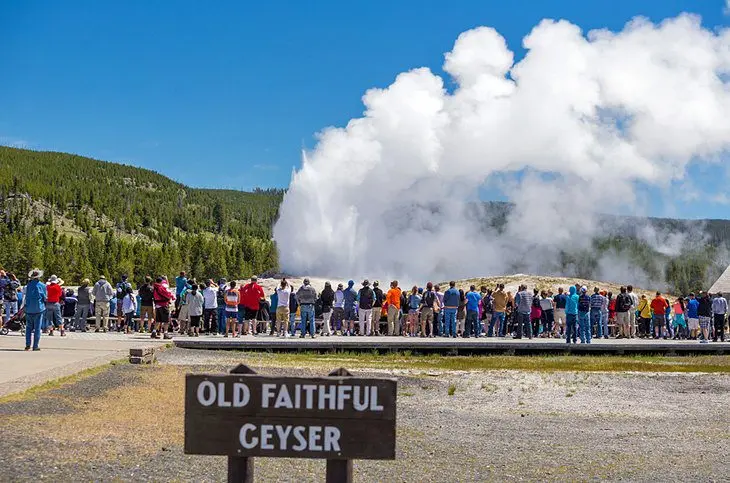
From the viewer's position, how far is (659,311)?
28719 mm

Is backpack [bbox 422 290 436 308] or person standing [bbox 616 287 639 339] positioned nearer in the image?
backpack [bbox 422 290 436 308]

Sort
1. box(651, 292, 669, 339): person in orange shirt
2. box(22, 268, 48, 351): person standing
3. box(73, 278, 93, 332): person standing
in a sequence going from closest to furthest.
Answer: box(22, 268, 48, 351): person standing
box(73, 278, 93, 332): person standing
box(651, 292, 669, 339): person in orange shirt

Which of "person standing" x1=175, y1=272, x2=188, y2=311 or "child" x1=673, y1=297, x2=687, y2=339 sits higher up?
"person standing" x1=175, y1=272, x2=188, y2=311

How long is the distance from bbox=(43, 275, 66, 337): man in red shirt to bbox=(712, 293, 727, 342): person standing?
2021cm

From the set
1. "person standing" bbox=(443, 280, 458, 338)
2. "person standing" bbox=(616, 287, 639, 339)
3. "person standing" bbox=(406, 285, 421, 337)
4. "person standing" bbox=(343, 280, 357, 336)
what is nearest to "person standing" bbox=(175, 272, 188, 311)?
"person standing" bbox=(343, 280, 357, 336)

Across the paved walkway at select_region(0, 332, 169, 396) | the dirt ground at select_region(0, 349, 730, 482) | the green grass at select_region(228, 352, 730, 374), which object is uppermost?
the paved walkway at select_region(0, 332, 169, 396)

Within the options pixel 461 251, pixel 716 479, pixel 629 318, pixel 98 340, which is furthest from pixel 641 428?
pixel 461 251

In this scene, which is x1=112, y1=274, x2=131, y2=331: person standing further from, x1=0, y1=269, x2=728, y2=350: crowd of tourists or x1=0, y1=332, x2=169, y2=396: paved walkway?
x1=0, y1=332, x2=169, y2=396: paved walkway

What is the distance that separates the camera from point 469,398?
13.6m

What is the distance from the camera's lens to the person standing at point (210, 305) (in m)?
24.4

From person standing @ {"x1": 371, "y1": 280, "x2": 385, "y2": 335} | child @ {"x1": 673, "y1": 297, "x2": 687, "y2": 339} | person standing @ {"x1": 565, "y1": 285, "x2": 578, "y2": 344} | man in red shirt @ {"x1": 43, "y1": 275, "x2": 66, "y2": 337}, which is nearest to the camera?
man in red shirt @ {"x1": 43, "y1": 275, "x2": 66, "y2": 337}

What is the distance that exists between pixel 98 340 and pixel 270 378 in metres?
→ 17.3

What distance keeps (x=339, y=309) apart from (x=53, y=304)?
8.88m

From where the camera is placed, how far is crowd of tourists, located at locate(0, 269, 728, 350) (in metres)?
23.8
